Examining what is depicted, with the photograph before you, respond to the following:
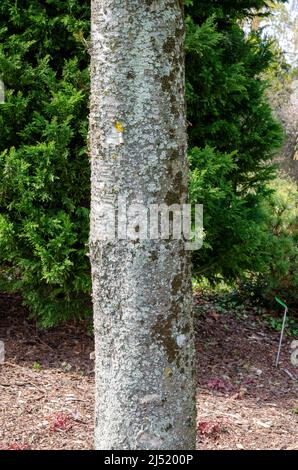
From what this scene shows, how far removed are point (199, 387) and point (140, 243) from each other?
2115mm

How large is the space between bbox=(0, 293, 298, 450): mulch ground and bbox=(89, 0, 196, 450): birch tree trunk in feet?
2.70

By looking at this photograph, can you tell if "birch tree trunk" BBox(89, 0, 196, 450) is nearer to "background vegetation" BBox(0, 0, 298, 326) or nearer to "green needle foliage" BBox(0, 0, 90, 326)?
"background vegetation" BBox(0, 0, 298, 326)

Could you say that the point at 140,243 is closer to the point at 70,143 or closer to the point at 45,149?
the point at 45,149

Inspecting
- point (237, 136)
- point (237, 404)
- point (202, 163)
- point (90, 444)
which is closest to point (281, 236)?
point (237, 136)

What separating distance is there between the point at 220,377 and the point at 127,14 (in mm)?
2972

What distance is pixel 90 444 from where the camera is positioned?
2996mm

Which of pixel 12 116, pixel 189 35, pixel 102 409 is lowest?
pixel 102 409

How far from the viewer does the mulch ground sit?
3.16 meters

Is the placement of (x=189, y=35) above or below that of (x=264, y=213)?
above

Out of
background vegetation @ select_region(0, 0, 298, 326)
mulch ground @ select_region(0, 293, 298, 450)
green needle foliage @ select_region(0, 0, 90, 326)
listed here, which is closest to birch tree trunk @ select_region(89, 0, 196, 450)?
mulch ground @ select_region(0, 293, 298, 450)

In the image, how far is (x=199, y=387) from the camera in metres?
4.03

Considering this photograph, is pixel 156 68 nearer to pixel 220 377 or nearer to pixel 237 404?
pixel 237 404

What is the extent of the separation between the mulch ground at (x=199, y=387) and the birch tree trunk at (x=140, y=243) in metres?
0.82

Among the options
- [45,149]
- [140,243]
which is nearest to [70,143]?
[45,149]
